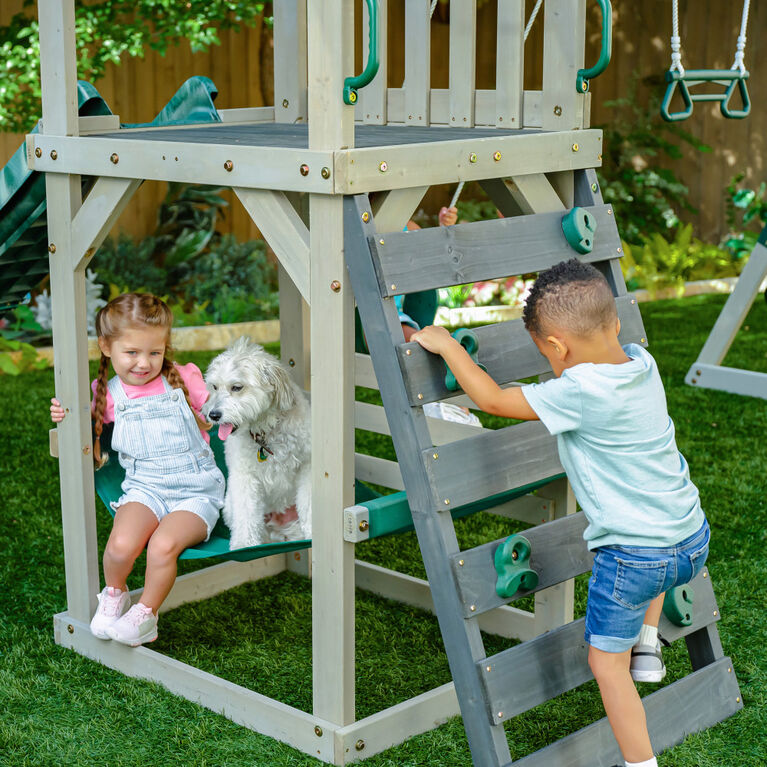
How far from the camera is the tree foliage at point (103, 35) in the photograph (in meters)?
7.33

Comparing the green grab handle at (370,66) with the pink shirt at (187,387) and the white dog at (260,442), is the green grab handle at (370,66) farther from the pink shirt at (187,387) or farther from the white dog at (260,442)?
the pink shirt at (187,387)

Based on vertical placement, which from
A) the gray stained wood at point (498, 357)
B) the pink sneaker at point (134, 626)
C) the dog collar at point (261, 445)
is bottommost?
the pink sneaker at point (134, 626)

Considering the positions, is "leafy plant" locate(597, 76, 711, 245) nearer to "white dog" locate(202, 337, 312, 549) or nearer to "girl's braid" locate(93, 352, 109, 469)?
"white dog" locate(202, 337, 312, 549)

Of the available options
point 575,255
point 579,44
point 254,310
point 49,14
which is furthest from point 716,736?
point 254,310

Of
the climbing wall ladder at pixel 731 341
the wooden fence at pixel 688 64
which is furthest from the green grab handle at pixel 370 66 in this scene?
the wooden fence at pixel 688 64

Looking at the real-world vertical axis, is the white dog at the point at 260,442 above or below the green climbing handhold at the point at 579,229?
below

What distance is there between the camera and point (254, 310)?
27.0 feet

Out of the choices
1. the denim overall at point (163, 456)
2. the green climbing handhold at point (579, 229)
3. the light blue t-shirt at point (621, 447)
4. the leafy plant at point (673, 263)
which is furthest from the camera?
the leafy plant at point (673, 263)

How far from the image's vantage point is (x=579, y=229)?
315 centimetres

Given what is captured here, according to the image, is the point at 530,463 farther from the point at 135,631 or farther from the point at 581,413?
the point at 135,631

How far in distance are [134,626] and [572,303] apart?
166cm

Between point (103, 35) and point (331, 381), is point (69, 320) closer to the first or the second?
point (331, 381)

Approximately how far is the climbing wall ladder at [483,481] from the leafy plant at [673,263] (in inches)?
254

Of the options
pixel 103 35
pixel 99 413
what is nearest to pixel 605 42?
pixel 99 413
